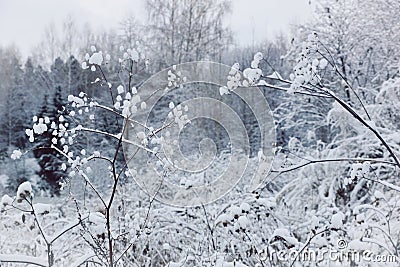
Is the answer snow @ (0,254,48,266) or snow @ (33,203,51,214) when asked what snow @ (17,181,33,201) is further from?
snow @ (0,254,48,266)

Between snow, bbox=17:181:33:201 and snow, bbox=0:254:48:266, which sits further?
snow, bbox=0:254:48:266

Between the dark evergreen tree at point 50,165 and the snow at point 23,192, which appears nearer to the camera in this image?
the snow at point 23,192

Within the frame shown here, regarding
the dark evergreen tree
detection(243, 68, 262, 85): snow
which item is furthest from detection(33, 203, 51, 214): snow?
the dark evergreen tree

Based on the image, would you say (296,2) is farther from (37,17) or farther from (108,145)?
(37,17)

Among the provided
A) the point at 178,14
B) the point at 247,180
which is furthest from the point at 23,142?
the point at 247,180

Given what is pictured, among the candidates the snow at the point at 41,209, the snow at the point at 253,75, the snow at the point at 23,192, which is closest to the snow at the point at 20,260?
the snow at the point at 41,209

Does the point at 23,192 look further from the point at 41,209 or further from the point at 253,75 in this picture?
the point at 253,75

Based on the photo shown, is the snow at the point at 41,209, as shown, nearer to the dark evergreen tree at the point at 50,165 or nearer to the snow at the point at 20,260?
the snow at the point at 20,260

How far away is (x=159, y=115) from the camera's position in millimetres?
11875

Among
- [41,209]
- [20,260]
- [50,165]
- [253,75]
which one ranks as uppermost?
[253,75]

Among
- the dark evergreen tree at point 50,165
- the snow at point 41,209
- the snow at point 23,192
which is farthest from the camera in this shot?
the dark evergreen tree at point 50,165

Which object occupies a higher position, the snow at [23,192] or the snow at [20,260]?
the snow at [23,192]

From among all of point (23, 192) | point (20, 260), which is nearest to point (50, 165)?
point (20, 260)

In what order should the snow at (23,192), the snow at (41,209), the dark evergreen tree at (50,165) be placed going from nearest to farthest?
the snow at (23,192)
the snow at (41,209)
the dark evergreen tree at (50,165)
